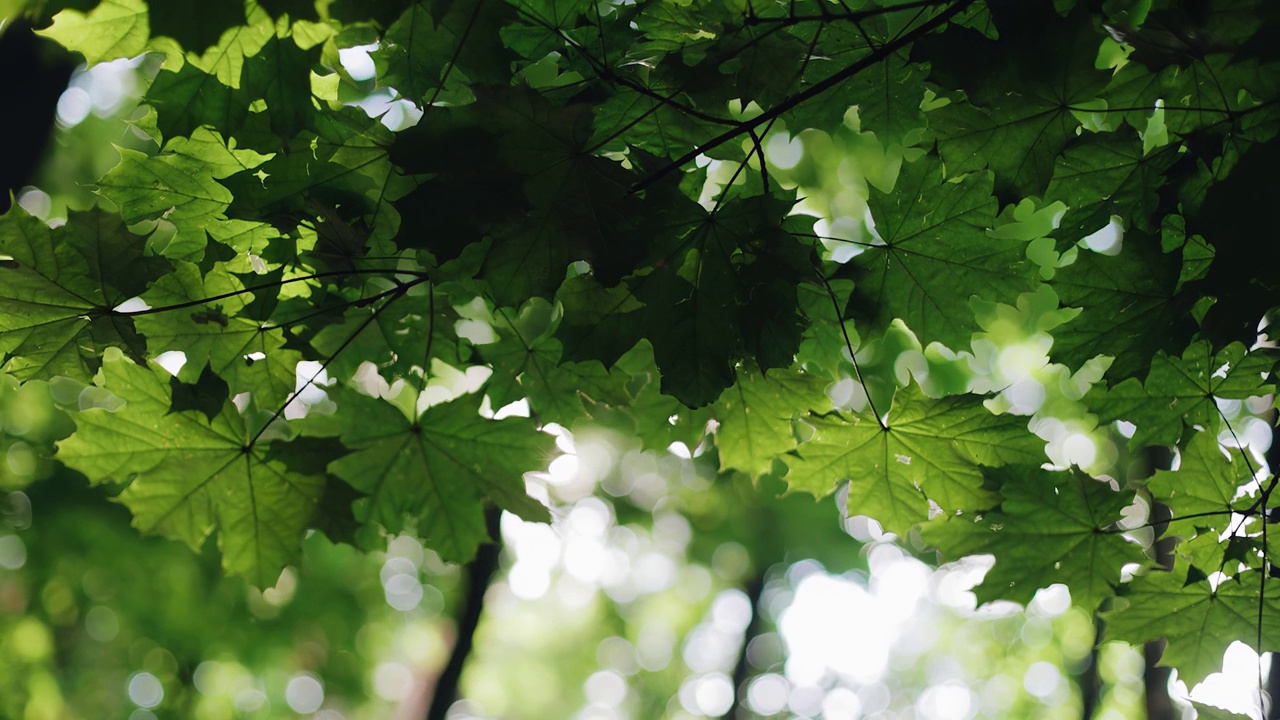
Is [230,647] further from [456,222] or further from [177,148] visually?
[456,222]

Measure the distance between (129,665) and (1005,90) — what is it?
399 inches

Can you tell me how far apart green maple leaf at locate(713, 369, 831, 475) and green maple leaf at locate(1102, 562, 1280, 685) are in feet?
3.32

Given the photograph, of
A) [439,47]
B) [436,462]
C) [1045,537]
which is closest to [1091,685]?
[1045,537]

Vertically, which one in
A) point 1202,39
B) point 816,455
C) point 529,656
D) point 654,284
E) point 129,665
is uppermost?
point 1202,39

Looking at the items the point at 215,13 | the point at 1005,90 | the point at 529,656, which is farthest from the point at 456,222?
the point at 529,656

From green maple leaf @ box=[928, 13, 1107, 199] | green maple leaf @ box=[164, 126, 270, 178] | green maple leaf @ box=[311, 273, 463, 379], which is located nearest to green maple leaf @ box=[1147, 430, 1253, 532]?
green maple leaf @ box=[928, 13, 1107, 199]

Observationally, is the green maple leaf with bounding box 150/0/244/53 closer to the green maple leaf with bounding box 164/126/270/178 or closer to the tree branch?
the green maple leaf with bounding box 164/126/270/178

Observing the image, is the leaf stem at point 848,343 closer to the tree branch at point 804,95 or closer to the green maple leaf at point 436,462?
the tree branch at point 804,95

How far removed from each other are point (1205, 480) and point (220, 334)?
2616 mm

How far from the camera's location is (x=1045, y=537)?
85.5 inches

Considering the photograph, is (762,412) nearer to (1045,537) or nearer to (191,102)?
(1045,537)

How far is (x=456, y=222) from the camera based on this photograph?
1.58m

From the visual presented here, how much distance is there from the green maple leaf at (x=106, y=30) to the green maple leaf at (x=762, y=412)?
1.54 m

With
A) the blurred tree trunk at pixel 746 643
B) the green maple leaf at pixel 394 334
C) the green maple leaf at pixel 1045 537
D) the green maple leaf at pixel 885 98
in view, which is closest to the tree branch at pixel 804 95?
the green maple leaf at pixel 885 98
